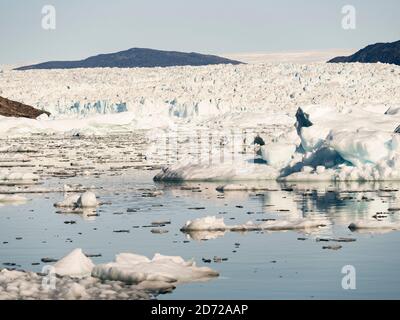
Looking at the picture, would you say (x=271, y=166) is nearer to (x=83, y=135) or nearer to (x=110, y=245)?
(x=110, y=245)

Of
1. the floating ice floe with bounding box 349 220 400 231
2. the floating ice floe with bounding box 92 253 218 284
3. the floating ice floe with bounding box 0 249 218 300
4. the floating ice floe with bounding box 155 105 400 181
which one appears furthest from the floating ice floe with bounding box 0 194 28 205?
→ the floating ice floe with bounding box 92 253 218 284

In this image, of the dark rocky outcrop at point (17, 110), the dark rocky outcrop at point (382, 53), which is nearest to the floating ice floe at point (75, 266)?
the dark rocky outcrop at point (17, 110)

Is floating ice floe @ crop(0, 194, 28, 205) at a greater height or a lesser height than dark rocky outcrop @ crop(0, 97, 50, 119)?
lesser

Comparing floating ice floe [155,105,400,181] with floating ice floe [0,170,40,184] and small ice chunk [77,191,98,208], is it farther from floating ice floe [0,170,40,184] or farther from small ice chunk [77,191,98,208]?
small ice chunk [77,191,98,208]

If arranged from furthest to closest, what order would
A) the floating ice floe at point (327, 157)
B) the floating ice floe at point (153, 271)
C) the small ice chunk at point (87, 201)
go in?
the floating ice floe at point (327, 157), the small ice chunk at point (87, 201), the floating ice floe at point (153, 271)

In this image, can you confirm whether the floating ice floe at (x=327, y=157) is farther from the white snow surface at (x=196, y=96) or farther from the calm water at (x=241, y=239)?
the white snow surface at (x=196, y=96)
